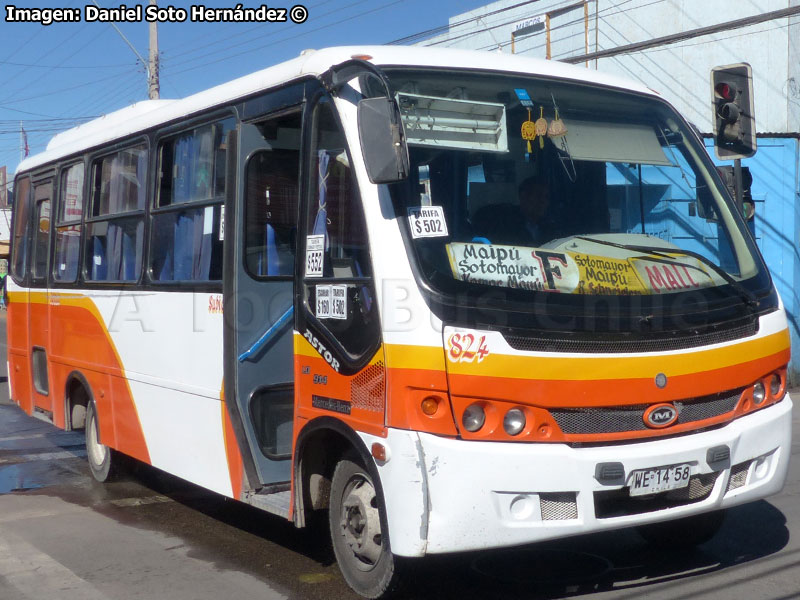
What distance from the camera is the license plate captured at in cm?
452

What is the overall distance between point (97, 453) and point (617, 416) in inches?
215

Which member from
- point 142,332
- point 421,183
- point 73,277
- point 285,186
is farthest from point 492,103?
point 73,277

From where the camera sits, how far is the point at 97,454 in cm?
858

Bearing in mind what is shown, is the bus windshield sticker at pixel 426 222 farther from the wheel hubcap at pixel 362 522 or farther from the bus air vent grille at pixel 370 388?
the wheel hubcap at pixel 362 522

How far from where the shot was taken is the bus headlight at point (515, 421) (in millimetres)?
4394

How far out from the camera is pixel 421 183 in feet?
15.3

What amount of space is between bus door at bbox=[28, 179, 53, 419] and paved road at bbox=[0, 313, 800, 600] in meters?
1.83

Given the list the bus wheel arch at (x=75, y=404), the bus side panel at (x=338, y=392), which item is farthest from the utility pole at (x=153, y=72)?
the bus side panel at (x=338, y=392)

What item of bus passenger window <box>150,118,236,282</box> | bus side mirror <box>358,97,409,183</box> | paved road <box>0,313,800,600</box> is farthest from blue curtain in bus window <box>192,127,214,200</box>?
paved road <box>0,313,800,600</box>

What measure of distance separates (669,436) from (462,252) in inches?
51.7

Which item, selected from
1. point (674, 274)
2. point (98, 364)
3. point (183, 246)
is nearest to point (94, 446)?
point (98, 364)

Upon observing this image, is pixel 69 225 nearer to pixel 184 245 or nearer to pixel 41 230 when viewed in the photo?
pixel 41 230

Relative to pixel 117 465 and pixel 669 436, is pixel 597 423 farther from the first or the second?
pixel 117 465

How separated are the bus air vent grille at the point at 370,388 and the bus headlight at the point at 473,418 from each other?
39 centimetres
